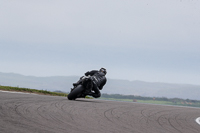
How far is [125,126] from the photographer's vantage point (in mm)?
9078

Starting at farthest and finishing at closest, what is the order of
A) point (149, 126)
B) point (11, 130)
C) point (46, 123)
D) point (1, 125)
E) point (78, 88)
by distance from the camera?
point (78, 88)
point (149, 126)
point (46, 123)
point (1, 125)
point (11, 130)

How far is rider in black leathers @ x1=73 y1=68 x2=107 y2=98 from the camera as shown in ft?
61.0

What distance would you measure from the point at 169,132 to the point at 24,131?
3.56 m

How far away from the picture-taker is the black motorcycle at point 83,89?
1814 cm

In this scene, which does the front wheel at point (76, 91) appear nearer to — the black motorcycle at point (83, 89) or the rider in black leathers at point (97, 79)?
the black motorcycle at point (83, 89)

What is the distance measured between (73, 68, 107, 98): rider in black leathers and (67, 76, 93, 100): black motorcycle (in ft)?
0.63

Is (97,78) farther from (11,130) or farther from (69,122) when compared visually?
(11,130)

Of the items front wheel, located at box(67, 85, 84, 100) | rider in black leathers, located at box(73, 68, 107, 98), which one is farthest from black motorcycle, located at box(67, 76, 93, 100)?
rider in black leathers, located at box(73, 68, 107, 98)

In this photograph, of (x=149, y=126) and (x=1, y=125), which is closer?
(x=1, y=125)

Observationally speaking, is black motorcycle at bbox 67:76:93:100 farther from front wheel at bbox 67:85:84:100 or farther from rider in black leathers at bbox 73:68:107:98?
rider in black leathers at bbox 73:68:107:98

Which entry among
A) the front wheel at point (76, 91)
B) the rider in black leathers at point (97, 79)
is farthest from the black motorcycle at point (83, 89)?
the rider in black leathers at point (97, 79)

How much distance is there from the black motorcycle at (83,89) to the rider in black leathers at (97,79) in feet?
0.63

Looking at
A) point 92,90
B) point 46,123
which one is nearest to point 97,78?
point 92,90

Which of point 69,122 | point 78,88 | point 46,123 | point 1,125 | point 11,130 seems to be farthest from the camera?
point 78,88
